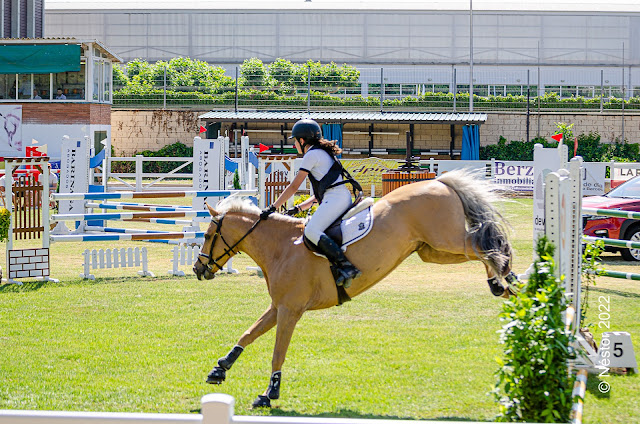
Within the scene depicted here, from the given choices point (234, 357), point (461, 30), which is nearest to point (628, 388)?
point (234, 357)

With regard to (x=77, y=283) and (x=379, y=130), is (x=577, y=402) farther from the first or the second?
(x=379, y=130)

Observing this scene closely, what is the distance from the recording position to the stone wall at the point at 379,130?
39.0m

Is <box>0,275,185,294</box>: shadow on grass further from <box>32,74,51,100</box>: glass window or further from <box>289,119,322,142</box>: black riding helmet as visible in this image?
<box>32,74,51,100</box>: glass window

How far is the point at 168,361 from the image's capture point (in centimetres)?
763

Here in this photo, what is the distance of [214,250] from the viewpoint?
7.25 metres

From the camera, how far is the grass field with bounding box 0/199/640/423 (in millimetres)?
6336

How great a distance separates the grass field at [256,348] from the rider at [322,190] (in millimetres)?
1079

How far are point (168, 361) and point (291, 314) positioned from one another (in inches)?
67.2

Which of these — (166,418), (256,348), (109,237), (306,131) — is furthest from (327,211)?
(109,237)

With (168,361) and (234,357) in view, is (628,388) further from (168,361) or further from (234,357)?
(168,361)

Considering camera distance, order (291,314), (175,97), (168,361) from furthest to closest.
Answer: (175,97) < (168,361) < (291,314)

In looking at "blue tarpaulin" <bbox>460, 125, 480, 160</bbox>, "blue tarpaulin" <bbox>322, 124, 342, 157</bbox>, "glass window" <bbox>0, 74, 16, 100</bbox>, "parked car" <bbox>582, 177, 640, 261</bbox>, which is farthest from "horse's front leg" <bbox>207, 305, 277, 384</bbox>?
"blue tarpaulin" <bbox>322, 124, 342, 157</bbox>

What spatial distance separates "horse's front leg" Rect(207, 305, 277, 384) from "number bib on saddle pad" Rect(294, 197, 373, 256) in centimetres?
67

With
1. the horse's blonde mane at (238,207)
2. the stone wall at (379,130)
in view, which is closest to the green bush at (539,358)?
the horse's blonde mane at (238,207)
